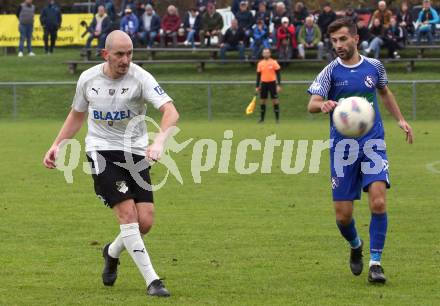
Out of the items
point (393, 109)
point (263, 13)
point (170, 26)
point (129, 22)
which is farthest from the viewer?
point (170, 26)

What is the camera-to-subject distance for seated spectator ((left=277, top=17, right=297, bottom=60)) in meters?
34.7

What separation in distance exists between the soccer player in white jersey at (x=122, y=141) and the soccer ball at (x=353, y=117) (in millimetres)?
1279

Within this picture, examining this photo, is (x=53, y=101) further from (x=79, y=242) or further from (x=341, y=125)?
(x=341, y=125)

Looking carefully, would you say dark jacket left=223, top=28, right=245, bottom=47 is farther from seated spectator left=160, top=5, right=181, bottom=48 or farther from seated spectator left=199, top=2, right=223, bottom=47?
seated spectator left=160, top=5, right=181, bottom=48

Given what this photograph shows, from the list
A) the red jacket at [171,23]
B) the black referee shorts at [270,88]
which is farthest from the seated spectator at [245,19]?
the black referee shorts at [270,88]

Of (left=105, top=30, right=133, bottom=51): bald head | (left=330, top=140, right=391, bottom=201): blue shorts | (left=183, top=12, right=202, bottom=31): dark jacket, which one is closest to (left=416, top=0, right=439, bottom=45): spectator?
(left=183, top=12, right=202, bottom=31): dark jacket

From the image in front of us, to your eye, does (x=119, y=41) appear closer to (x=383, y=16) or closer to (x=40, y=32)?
(x=383, y=16)

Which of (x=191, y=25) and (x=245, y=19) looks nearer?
(x=245, y=19)

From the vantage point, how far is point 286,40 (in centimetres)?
3522

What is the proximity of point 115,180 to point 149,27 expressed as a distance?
1168 inches

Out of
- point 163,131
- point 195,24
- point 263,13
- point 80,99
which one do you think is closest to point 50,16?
point 195,24

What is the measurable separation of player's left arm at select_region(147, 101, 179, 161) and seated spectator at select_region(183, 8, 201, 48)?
2977 centimetres

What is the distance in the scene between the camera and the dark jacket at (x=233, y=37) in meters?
35.8

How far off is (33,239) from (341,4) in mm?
34943
